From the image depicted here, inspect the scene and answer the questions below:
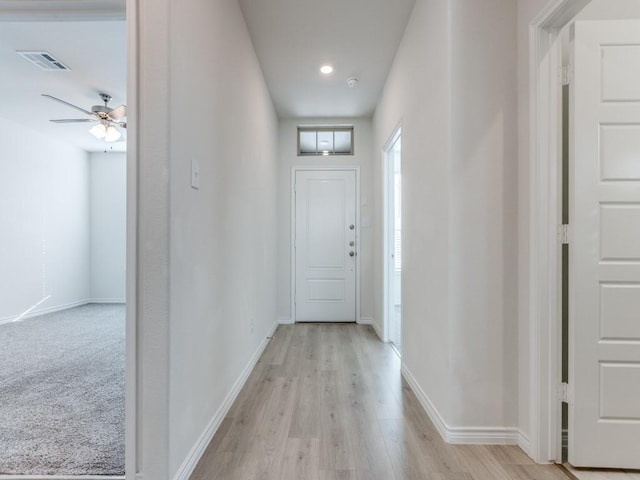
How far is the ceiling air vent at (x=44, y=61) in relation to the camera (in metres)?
2.98

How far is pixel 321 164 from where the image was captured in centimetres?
452

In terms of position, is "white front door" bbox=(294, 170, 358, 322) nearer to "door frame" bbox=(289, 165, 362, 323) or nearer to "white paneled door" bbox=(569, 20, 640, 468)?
"door frame" bbox=(289, 165, 362, 323)

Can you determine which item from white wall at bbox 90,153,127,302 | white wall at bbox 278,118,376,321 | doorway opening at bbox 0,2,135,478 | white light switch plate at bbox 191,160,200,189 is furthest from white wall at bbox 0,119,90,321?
white light switch plate at bbox 191,160,200,189

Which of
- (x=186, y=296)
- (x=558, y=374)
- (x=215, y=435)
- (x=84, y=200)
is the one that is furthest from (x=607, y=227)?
(x=84, y=200)

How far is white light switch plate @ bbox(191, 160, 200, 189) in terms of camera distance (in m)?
1.55

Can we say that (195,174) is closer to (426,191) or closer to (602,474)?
(426,191)

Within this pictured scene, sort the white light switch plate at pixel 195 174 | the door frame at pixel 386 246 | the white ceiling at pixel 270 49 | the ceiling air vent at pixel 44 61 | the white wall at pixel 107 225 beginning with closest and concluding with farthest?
1. the white light switch plate at pixel 195 174
2. the white ceiling at pixel 270 49
3. the ceiling air vent at pixel 44 61
4. the door frame at pixel 386 246
5. the white wall at pixel 107 225

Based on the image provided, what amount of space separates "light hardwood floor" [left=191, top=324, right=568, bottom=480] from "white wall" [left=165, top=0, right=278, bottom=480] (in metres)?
0.19

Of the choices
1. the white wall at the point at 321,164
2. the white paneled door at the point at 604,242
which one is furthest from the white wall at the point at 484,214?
the white wall at the point at 321,164

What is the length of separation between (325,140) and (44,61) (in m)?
3.06

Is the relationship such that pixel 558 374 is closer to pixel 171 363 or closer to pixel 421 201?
pixel 421 201

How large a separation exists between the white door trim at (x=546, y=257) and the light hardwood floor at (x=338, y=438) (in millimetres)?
189

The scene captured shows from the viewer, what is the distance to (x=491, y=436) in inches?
67.3

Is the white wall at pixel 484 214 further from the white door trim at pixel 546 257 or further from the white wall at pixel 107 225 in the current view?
the white wall at pixel 107 225
